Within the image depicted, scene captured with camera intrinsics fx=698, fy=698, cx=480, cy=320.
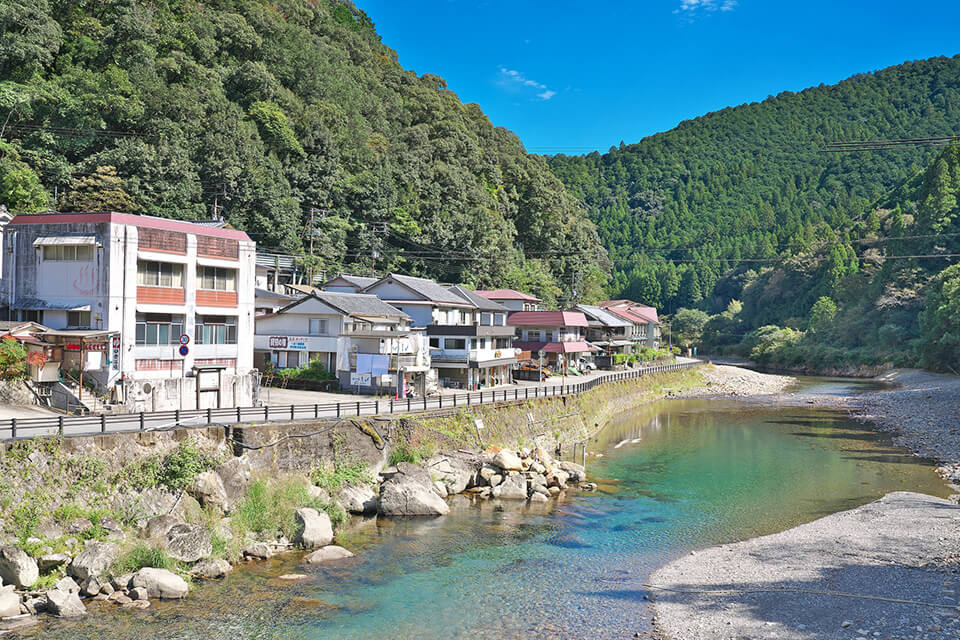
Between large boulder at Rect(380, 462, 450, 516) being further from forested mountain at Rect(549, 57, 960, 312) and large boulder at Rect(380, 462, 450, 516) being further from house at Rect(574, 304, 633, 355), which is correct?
forested mountain at Rect(549, 57, 960, 312)

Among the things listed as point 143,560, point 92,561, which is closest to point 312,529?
point 143,560

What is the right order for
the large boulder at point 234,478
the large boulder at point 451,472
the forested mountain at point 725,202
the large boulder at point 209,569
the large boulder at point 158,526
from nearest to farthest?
the large boulder at point 209,569 < the large boulder at point 158,526 < the large boulder at point 234,478 < the large boulder at point 451,472 < the forested mountain at point 725,202

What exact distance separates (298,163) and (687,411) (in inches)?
1586

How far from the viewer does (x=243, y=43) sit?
64.6 metres

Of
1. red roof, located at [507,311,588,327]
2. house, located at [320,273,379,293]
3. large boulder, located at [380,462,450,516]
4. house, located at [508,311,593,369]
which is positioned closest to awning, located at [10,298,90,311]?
large boulder, located at [380,462,450,516]

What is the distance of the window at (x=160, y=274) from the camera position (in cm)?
2855

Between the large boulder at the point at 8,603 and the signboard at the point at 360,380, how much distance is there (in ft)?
73.8

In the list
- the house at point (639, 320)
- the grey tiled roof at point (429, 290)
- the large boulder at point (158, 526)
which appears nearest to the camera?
the large boulder at point (158, 526)

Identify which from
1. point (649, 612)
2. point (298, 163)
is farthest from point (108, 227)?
point (298, 163)

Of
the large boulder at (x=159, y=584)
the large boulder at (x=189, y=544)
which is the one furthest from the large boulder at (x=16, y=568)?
the large boulder at (x=189, y=544)

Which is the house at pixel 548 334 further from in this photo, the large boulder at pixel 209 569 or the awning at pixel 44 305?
the large boulder at pixel 209 569

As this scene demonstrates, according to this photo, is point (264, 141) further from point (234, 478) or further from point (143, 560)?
point (143, 560)

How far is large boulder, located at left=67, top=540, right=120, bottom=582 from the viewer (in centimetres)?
1642

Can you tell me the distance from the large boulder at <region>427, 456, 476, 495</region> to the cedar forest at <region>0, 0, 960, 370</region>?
31559 mm
